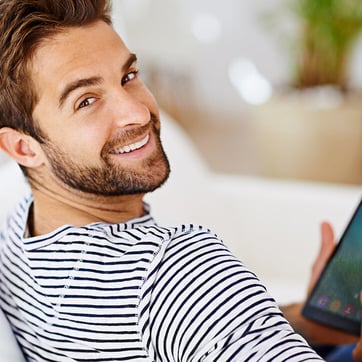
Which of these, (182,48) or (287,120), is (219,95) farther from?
(287,120)

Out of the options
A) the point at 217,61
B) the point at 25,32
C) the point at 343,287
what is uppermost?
the point at 217,61

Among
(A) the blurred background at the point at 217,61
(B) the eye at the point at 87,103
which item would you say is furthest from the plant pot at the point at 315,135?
(B) the eye at the point at 87,103

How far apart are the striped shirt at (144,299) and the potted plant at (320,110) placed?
2057mm

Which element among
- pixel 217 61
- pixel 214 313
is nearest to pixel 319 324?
pixel 214 313

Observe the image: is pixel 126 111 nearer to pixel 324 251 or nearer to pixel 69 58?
pixel 69 58

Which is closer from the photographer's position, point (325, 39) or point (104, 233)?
point (104, 233)

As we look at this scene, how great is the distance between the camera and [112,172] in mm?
831

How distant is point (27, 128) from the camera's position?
0.85 m

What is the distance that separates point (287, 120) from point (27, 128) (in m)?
2.15

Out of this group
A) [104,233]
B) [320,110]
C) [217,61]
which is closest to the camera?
[104,233]

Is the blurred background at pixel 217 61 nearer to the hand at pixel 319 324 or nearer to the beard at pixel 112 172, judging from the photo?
the hand at pixel 319 324

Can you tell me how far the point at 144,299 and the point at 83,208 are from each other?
0.17 m

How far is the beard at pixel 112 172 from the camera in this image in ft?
2.72

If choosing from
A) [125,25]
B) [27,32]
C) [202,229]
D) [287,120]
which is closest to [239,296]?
[202,229]
